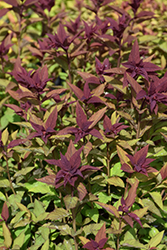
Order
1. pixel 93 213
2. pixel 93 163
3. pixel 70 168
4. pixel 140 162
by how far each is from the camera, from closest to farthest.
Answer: pixel 70 168 → pixel 140 162 → pixel 93 213 → pixel 93 163

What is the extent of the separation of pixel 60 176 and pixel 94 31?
1515mm

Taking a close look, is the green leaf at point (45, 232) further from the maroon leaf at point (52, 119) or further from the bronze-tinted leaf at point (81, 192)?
the maroon leaf at point (52, 119)

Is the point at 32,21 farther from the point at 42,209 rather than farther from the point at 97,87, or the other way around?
the point at 42,209

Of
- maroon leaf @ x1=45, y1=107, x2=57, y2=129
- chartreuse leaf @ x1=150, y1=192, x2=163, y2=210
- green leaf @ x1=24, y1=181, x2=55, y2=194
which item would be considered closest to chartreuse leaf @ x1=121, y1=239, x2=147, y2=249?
chartreuse leaf @ x1=150, y1=192, x2=163, y2=210

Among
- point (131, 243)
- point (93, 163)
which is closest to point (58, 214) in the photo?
point (131, 243)

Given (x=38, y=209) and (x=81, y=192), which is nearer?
(x=81, y=192)

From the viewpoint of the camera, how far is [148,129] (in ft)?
6.40

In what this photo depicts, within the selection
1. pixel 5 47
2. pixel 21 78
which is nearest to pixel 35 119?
pixel 21 78

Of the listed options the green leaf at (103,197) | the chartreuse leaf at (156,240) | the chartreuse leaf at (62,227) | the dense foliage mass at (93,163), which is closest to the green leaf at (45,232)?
the dense foliage mass at (93,163)

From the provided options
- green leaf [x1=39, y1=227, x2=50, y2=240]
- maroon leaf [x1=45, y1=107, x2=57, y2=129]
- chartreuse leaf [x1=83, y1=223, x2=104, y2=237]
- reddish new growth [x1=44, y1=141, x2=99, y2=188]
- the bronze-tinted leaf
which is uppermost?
maroon leaf [x1=45, y1=107, x2=57, y2=129]

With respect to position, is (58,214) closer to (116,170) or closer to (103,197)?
(103,197)

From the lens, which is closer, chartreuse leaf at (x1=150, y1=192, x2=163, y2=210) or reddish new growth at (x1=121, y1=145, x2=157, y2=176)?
reddish new growth at (x1=121, y1=145, x2=157, y2=176)

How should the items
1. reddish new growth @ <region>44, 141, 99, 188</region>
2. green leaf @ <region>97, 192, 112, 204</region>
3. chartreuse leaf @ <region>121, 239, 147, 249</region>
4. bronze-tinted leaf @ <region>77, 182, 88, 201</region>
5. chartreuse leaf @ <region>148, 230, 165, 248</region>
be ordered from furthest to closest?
green leaf @ <region>97, 192, 112, 204</region> → chartreuse leaf @ <region>148, 230, 165, 248</region> → chartreuse leaf @ <region>121, 239, 147, 249</region> → bronze-tinted leaf @ <region>77, 182, 88, 201</region> → reddish new growth @ <region>44, 141, 99, 188</region>

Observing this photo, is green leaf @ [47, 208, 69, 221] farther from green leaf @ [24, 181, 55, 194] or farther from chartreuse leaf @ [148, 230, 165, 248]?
chartreuse leaf @ [148, 230, 165, 248]
